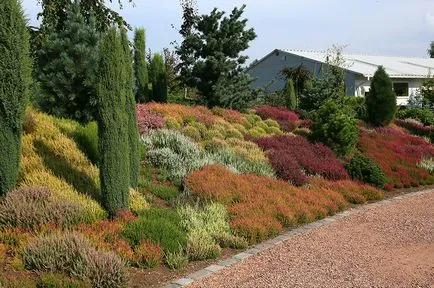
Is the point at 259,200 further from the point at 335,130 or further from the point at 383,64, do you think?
the point at 383,64

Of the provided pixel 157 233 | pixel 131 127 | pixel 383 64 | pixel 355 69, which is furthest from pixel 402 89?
pixel 157 233

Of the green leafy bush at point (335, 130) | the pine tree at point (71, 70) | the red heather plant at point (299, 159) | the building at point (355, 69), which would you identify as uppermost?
the building at point (355, 69)

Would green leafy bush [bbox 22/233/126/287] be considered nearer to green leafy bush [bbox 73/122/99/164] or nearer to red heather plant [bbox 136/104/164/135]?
green leafy bush [bbox 73/122/99/164]

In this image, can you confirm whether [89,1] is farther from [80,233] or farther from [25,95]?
[80,233]

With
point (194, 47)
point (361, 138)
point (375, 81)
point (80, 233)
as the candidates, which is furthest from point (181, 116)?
point (375, 81)

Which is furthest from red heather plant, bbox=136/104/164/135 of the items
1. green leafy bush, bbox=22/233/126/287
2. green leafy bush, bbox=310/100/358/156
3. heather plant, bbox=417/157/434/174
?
heather plant, bbox=417/157/434/174

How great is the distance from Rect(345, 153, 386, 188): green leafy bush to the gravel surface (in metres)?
3.04

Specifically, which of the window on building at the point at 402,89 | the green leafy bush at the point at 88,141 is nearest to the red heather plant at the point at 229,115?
the green leafy bush at the point at 88,141

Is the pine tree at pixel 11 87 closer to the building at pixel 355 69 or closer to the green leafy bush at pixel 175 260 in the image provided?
the green leafy bush at pixel 175 260

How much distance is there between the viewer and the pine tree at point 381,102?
21.6 meters

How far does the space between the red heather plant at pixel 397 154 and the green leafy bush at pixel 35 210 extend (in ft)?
27.6

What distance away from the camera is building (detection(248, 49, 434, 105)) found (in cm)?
3406

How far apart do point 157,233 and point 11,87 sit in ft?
9.59

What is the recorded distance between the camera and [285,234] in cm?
799
